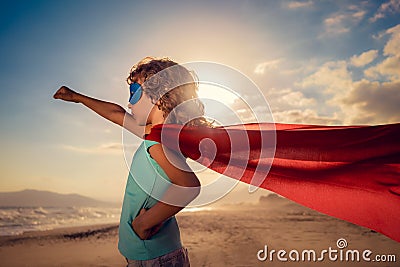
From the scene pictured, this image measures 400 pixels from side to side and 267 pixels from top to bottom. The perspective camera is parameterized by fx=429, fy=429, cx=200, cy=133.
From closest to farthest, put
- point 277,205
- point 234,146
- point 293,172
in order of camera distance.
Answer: point 234,146, point 293,172, point 277,205

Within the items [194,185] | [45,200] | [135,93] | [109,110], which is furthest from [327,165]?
[45,200]

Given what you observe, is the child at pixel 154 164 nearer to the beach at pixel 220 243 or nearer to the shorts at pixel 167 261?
the shorts at pixel 167 261

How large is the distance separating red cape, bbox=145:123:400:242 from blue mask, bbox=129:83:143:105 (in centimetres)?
39

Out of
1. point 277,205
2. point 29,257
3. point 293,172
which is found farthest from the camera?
point 277,205

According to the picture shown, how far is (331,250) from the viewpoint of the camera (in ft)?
29.8

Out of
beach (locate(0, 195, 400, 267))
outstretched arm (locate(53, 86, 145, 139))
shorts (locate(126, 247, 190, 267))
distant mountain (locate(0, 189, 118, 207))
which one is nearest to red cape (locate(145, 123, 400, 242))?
outstretched arm (locate(53, 86, 145, 139))

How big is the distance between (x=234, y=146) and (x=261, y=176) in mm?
286

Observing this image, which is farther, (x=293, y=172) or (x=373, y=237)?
(x=373, y=237)

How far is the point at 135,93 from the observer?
7.27 feet

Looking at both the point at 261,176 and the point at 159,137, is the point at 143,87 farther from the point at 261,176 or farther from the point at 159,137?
the point at 261,176

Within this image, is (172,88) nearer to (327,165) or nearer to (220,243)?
(327,165)

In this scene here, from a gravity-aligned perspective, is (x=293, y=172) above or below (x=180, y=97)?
below

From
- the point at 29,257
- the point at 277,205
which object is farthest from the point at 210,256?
the point at 277,205

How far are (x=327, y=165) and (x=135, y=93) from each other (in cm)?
121
